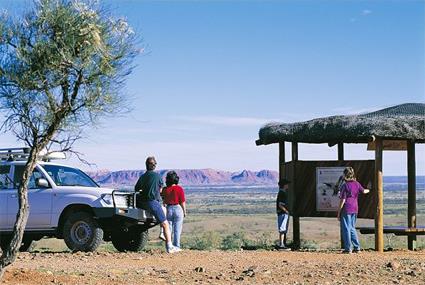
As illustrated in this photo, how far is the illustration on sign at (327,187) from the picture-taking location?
1923cm

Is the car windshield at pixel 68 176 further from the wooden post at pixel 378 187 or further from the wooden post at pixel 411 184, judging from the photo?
the wooden post at pixel 411 184

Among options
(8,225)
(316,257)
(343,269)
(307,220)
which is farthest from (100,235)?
(307,220)

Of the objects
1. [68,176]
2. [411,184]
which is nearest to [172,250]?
[68,176]

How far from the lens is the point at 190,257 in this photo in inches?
647

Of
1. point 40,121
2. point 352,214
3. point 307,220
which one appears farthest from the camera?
point 307,220

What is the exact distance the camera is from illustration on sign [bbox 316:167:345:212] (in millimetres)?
19234

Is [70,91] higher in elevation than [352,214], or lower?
higher

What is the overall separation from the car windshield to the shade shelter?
393cm

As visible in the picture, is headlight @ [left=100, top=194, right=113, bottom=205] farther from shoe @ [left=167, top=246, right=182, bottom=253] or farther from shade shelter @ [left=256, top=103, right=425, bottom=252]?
shade shelter @ [left=256, top=103, right=425, bottom=252]

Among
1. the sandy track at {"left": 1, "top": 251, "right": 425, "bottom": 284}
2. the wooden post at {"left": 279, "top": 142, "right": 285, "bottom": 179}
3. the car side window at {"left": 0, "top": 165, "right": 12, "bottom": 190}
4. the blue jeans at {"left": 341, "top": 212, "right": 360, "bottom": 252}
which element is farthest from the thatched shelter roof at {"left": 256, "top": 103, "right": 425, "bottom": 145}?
the car side window at {"left": 0, "top": 165, "right": 12, "bottom": 190}

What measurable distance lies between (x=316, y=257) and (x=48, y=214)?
18.0 feet

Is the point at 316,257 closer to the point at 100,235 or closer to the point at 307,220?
the point at 100,235

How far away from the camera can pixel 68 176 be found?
18.7 metres

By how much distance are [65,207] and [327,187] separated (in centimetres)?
566
